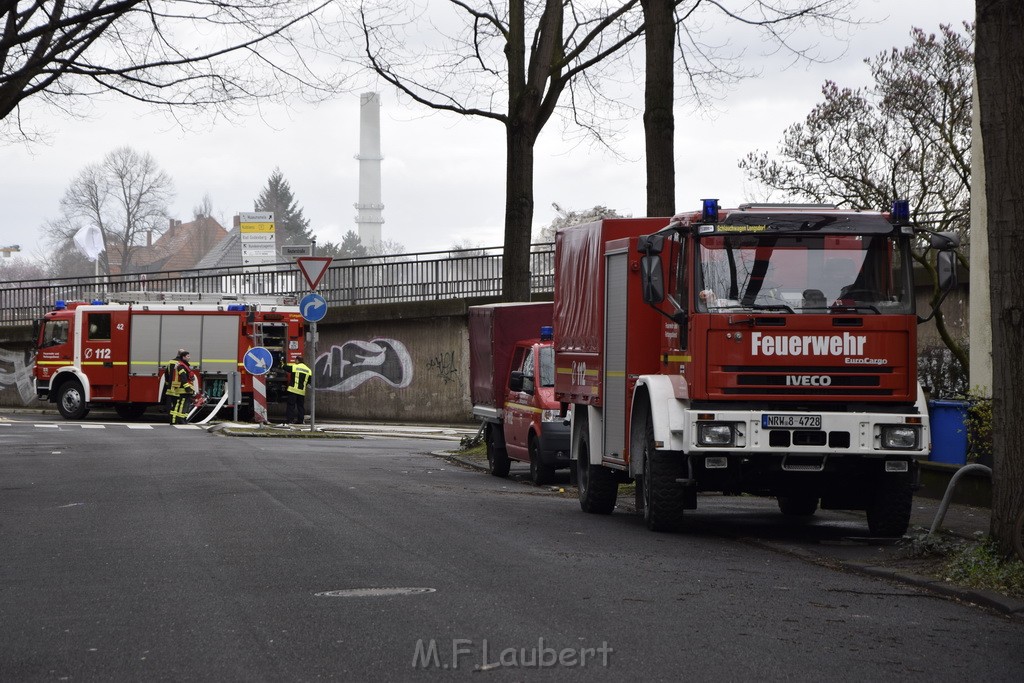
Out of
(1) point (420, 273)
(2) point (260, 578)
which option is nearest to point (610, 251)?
(2) point (260, 578)

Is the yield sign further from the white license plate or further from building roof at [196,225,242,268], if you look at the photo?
building roof at [196,225,242,268]

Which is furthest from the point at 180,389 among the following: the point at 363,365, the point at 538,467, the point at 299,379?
the point at 538,467

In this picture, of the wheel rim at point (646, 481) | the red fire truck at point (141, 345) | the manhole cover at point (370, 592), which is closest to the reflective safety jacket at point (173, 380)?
the red fire truck at point (141, 345)

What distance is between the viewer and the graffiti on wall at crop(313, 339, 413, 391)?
3628 centimetres

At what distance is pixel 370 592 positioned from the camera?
8156mm

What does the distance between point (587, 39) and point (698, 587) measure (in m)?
14.8

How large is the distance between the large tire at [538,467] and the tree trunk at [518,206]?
564 centimetres

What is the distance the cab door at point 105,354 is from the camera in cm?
3538

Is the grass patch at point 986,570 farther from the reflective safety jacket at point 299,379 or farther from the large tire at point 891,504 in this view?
the reflective safety jacket at point 299,379

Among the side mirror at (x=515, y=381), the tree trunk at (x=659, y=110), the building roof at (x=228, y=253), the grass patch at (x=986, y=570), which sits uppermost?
the building roof at (x=228, y=253)

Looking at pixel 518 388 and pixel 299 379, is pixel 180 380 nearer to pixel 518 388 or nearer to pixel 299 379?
pixel 299 379

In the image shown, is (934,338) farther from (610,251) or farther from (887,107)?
(610,251)

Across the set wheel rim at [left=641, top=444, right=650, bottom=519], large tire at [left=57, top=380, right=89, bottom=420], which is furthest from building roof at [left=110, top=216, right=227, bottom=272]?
wheel rim at [left=641, top=444, right=650, bottom=519]

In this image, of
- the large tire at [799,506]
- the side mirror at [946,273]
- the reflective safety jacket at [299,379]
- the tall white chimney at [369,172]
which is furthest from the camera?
the tall white chimney at [369,172]
